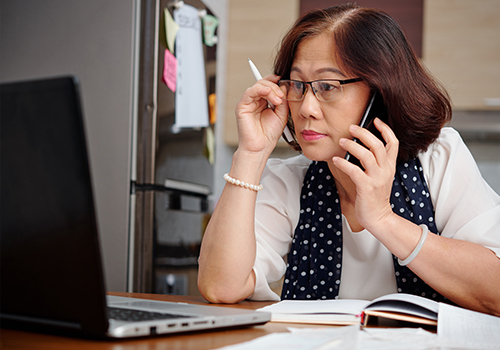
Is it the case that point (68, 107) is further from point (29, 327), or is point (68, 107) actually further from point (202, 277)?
point (202, 277)

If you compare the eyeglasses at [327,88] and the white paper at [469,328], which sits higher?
the eyeglasses at [327,88]

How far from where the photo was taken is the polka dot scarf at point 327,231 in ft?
3.45

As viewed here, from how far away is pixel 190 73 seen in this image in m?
1.98

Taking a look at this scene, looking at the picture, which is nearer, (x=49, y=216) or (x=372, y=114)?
(x=49, y=216)

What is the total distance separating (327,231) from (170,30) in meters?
1.04

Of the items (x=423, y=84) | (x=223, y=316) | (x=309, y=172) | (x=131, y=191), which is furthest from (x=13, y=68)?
(x=223, y=316)

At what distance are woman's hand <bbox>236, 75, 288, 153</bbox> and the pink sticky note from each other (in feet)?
2.32

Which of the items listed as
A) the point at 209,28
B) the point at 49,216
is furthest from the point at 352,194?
the point at 209,28

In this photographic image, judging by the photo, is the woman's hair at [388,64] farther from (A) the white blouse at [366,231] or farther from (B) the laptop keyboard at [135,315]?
(B) the laptop keyboard at [135,315]

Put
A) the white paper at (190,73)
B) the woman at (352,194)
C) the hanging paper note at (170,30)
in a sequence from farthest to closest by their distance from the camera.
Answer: the white paper at (190,73) → the hanging paper note at (170,30) → the woman at (352,194)

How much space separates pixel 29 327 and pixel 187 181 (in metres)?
1.44

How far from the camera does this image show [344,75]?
1.04m

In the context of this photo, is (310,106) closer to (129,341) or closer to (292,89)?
(292,89)

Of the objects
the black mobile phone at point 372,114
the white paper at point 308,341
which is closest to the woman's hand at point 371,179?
the black mobile phone at point 372,114
